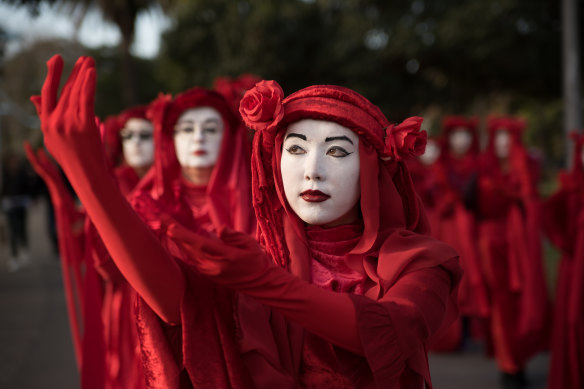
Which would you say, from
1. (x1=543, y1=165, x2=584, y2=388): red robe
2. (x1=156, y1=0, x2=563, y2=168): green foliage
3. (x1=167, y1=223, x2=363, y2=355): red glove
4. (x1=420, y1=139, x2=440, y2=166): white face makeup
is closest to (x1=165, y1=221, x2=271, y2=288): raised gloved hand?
(x1=167, y1=223, x2=363, y2=355): red glove

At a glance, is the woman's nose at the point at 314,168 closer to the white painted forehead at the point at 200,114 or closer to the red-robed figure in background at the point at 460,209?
the white painted forehead at the point at 200,114

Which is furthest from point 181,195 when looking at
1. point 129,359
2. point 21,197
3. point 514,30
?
point 514,30

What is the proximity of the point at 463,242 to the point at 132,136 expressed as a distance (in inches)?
114

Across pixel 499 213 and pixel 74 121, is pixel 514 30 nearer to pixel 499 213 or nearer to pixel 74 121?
pixel 499 213

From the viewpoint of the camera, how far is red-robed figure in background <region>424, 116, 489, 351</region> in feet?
18.6

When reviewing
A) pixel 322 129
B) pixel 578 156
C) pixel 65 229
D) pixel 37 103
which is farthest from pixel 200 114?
pixel 578 156

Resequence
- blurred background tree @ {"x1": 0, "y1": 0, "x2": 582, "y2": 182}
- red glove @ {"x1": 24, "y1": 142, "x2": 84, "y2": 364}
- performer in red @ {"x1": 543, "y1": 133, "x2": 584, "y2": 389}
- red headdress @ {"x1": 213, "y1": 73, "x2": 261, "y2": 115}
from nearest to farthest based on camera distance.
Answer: red glove @ {"x1": 24, "y1": 142, "x2": 84, "y2": 364} → red headdress @ {"x1": 213, "y1": 73, "x2": 261, "y2": 115} → performer in red @ {"x1": 543, "y1": 133, "x2": 584, "y2": 389} → blurred background tree @ {"x1": 0, "y1": 0, "x2": 582, "y2": 182}

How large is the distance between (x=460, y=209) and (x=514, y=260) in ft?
2.48

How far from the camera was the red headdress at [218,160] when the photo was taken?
3521mm

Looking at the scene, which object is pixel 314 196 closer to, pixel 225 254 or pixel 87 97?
pixel 225 254

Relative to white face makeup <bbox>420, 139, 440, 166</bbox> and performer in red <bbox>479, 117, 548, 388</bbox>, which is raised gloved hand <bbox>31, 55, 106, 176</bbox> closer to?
white face makeup <bbox>420, 139, 440, 166</bbox>

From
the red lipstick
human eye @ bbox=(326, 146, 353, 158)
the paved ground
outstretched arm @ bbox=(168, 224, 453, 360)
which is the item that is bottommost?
the paved ground

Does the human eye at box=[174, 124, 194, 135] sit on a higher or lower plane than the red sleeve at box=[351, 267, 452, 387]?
higher

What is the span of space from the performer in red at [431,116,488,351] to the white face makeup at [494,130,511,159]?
0.93 feet
